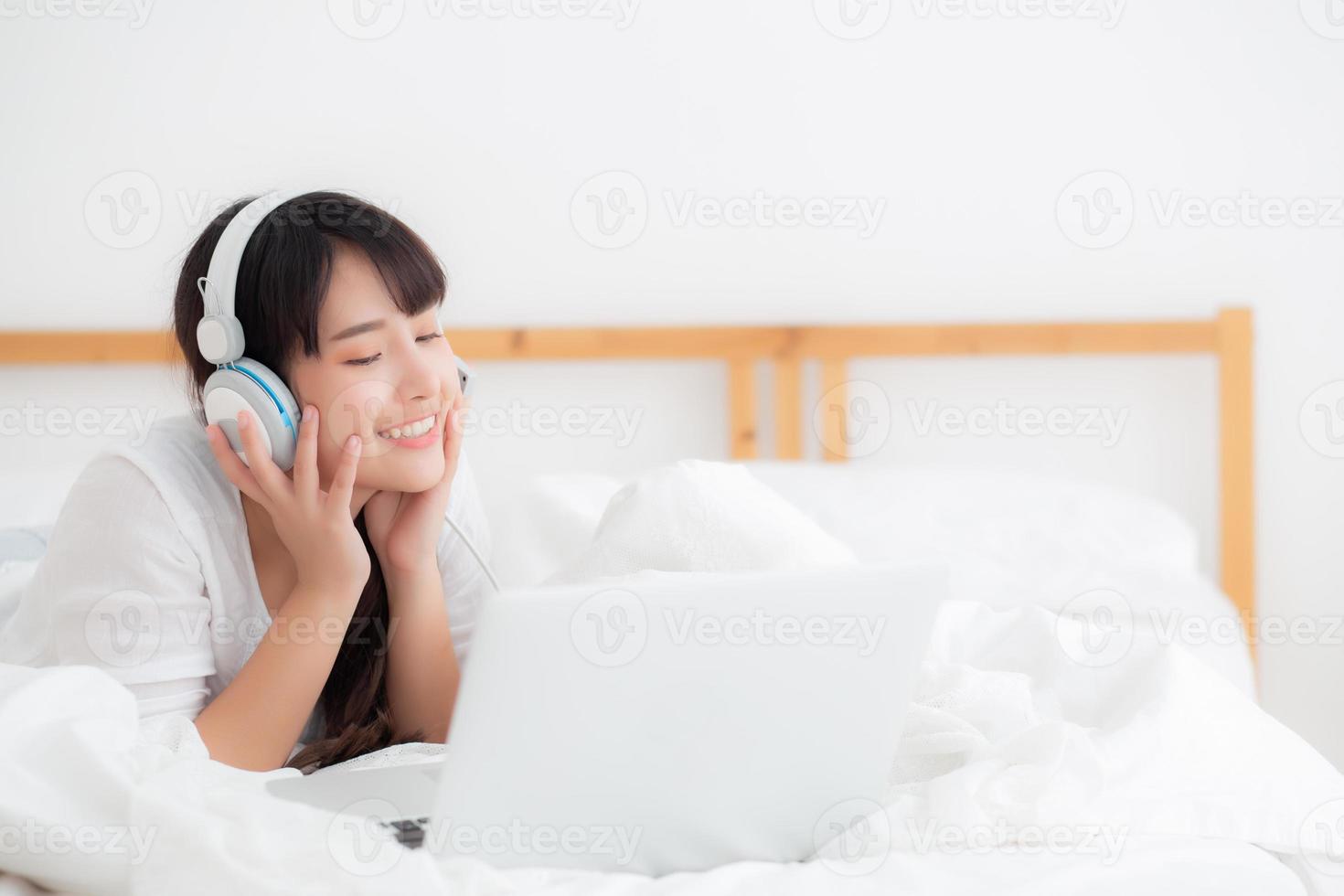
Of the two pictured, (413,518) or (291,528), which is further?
(413,518)

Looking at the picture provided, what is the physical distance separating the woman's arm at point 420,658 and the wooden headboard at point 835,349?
2.93ft

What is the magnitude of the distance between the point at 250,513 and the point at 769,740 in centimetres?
60

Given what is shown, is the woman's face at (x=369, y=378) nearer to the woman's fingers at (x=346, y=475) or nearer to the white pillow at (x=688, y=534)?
the woman's fingers at (x=346, y=475)

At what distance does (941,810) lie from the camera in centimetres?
73

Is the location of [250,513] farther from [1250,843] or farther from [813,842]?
[1250,843]

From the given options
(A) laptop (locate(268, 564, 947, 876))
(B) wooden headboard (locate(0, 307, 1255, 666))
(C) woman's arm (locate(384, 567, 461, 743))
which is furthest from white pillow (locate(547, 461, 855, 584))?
(B) wooden headboard (locate(0, 307, 1255, 666))

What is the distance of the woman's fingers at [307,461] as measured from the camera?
0.94 m

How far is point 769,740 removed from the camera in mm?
639

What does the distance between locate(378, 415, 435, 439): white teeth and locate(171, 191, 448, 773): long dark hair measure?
9cm

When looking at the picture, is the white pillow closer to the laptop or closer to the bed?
the bed

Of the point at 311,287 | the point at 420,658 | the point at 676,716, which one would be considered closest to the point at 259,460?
the point at 311,287

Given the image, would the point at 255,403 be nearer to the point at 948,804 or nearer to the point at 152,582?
Answer: the point at 152,582

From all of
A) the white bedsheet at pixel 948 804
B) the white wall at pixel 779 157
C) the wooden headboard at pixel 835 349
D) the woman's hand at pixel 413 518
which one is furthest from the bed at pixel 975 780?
the white wall at pixel 779 157

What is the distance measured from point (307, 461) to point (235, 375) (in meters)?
0.09
